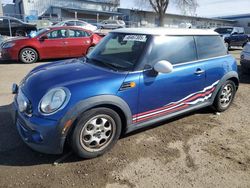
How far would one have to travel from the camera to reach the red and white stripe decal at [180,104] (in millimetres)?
3570

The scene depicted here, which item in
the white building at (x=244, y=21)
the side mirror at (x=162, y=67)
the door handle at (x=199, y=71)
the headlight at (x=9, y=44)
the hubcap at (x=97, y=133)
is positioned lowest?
the hubcap at (x=97, y=133)

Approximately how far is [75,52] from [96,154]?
772 centimetres

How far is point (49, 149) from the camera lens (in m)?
2.96

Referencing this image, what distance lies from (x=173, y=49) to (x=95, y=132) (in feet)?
5.67

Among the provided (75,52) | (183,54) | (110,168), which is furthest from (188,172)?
(75,52)

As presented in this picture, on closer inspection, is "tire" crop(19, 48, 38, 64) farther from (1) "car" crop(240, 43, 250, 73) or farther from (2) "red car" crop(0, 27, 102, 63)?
(1) "car" crop(240, 43, 250, 73)

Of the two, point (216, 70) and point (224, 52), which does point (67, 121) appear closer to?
point (216, 70)

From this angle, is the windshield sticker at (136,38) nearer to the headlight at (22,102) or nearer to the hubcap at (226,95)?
the headlight at (22,102)

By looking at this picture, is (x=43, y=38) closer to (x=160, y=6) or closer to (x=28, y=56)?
(x=28, y=56)

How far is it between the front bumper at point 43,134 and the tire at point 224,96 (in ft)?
9.97

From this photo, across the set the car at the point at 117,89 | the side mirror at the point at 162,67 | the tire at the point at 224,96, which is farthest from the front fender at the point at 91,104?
the tire at the point at 224,96

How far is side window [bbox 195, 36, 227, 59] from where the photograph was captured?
421cm

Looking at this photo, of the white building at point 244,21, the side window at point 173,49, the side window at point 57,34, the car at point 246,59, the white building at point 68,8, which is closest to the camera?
the side window at point 173,49

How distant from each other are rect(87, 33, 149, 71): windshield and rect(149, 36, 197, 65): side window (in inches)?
7.6
